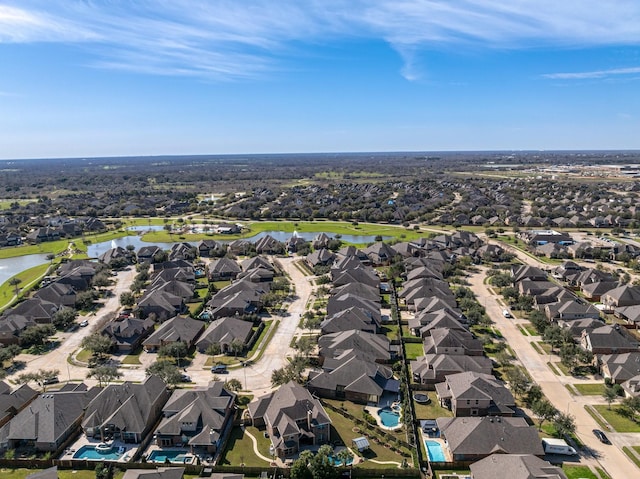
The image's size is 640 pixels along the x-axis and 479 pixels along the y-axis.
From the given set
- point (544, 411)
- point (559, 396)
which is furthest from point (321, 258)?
point (544, 411)

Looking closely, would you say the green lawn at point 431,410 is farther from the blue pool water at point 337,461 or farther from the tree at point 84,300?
the tree at point 84,300

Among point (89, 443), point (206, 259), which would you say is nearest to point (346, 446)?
point (89, 443)

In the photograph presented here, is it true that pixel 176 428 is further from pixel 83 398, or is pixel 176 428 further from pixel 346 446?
pixel 346 446

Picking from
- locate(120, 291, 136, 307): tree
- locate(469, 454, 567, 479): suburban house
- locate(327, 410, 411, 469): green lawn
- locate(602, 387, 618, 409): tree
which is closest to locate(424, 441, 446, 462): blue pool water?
locate(327, 410, 411, 469): green lawn

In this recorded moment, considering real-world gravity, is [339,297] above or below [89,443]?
above

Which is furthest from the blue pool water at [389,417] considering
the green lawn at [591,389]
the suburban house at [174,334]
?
the suburban house at [174,334]

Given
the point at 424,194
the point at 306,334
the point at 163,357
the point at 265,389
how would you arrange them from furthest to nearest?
1. the point at 424,194
2. the point at 306,334
3. the point at 163,357
4. the point at 265,389
